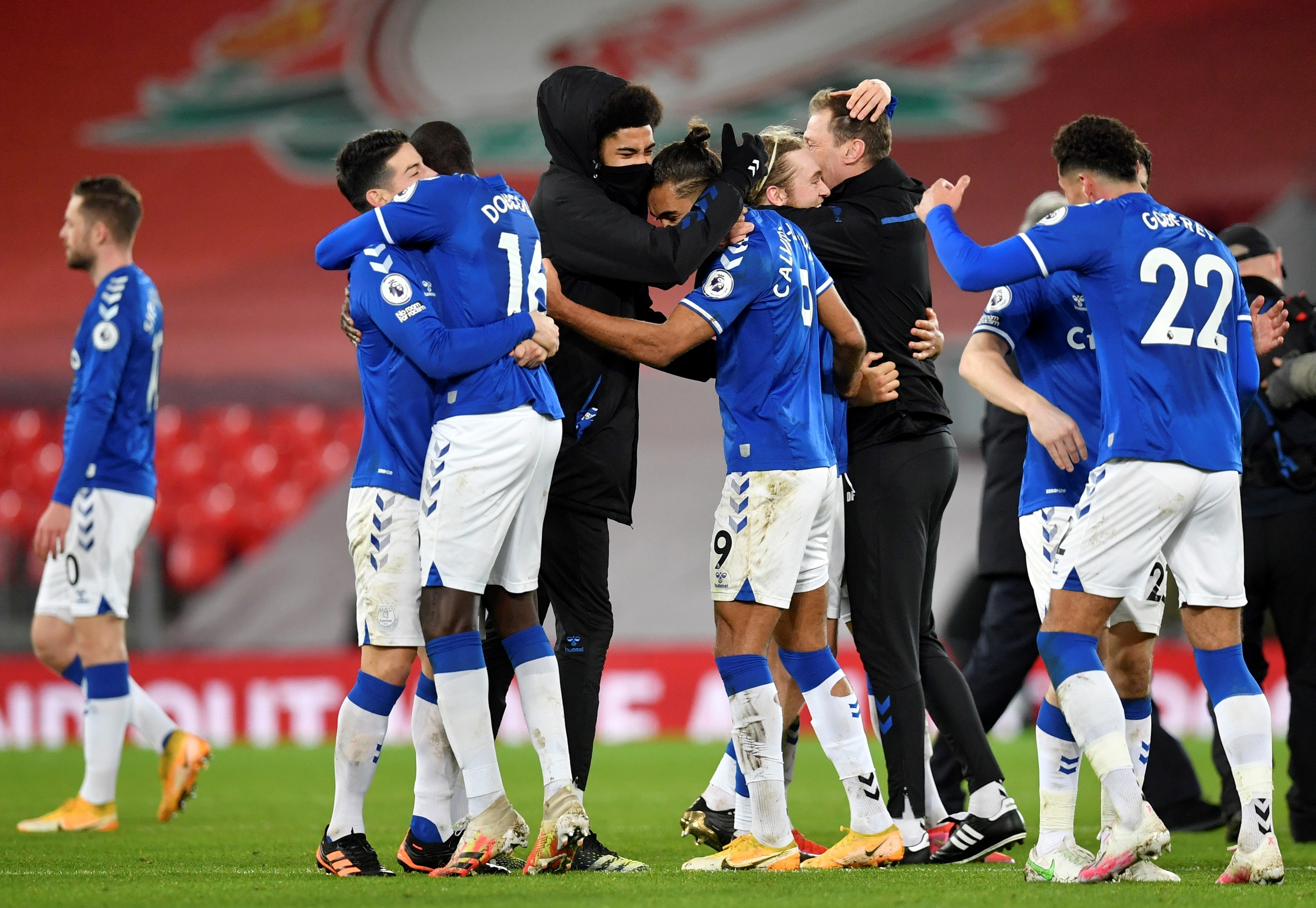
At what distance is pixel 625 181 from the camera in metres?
4.68

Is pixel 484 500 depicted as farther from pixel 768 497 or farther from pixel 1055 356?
pixel 1055 356

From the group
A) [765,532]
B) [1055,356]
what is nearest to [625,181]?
[765,532]

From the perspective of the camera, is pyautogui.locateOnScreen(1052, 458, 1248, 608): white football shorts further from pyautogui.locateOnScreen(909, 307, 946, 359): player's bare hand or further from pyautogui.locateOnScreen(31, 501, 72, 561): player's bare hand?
pyautogui.locateOnScreen(31, 501, 72, 561): player's bare hand

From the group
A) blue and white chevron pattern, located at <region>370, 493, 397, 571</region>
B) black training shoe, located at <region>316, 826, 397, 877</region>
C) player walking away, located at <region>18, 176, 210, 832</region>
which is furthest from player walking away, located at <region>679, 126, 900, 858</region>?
player walking away, located at <region>18, 176, 210, 832</region>

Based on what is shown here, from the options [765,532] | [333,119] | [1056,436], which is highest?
[333,119]

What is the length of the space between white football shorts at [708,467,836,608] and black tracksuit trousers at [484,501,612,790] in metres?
0.42

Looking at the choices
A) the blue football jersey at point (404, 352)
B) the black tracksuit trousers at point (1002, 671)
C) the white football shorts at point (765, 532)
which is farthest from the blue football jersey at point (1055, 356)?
the blue football jersey at point (404, 352)

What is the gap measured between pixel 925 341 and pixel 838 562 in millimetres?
807

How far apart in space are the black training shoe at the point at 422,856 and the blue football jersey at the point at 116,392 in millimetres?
2733

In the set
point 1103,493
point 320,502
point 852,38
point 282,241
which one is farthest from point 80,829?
point 852,38

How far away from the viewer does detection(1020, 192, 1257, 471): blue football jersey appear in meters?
3.96

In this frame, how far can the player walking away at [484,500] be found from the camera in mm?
4086

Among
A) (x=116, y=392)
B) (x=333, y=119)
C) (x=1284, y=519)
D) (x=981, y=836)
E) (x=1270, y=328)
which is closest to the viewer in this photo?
(x=981, y=836)

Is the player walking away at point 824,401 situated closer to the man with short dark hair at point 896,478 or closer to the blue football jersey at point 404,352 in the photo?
the man with short dark hair at point 896,478
